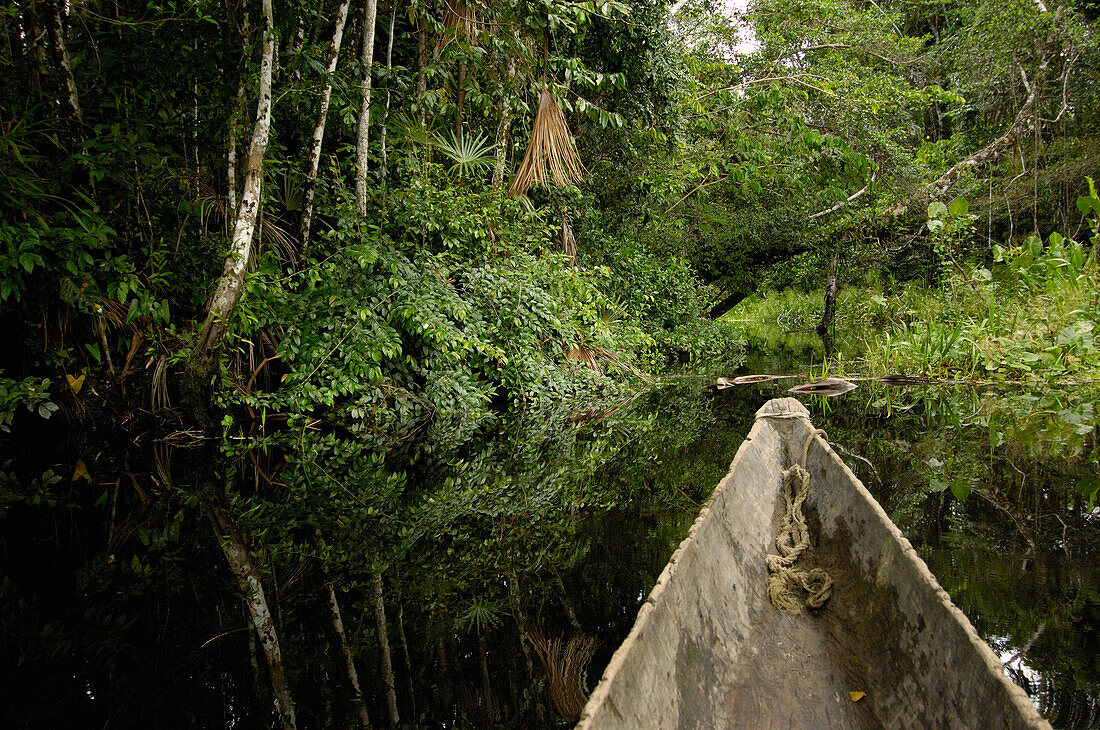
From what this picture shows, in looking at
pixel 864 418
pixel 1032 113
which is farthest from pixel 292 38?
pixel 1032 113

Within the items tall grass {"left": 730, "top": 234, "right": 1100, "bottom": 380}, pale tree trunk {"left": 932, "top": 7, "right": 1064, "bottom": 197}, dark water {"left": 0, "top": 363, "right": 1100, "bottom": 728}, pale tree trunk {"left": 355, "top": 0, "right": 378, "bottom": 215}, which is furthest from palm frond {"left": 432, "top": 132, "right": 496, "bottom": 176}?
pale tree trunk {"left": 932, "top": 7, "right": 1064, "bottom": 197}

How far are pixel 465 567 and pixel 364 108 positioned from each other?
14.6 ft

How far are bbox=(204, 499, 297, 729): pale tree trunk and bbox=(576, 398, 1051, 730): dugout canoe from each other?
1158mm

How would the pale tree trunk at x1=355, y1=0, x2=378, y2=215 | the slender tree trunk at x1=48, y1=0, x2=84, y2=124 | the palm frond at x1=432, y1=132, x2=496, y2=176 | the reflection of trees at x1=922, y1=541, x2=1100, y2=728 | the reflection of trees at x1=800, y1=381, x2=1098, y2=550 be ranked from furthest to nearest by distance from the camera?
the palm frond at x1=432, y1=132, x2=496, y2=176, the pale tree trunk at x1=355, y1=0, x2=378, y2=215, the slender tree trunk at x1=48, y1=0, x2=84, y2=124, the reflection of trees at x1=800, y1=381, x2=1098, y2=550, the reflection of trees at x1=922, y1=541, x2=1100, y2=728

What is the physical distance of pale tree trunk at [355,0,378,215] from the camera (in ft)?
17.5

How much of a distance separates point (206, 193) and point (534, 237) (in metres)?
3.34

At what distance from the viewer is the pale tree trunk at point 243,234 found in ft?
14.7

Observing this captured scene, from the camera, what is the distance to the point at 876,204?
1057cm

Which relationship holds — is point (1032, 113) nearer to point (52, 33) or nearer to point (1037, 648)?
point (1037, 648)

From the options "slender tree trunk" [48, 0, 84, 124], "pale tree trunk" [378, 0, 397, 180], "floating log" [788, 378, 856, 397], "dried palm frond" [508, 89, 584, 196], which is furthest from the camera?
"floating log" [788, 378, 856, 397]

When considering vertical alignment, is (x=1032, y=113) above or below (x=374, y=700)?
above

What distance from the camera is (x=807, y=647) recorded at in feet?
6.26

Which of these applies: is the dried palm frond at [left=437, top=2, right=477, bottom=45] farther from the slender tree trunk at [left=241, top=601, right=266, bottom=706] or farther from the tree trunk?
the tree trunk

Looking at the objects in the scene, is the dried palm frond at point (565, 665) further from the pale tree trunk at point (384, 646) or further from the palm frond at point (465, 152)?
the palm frond at point (465, 152)
